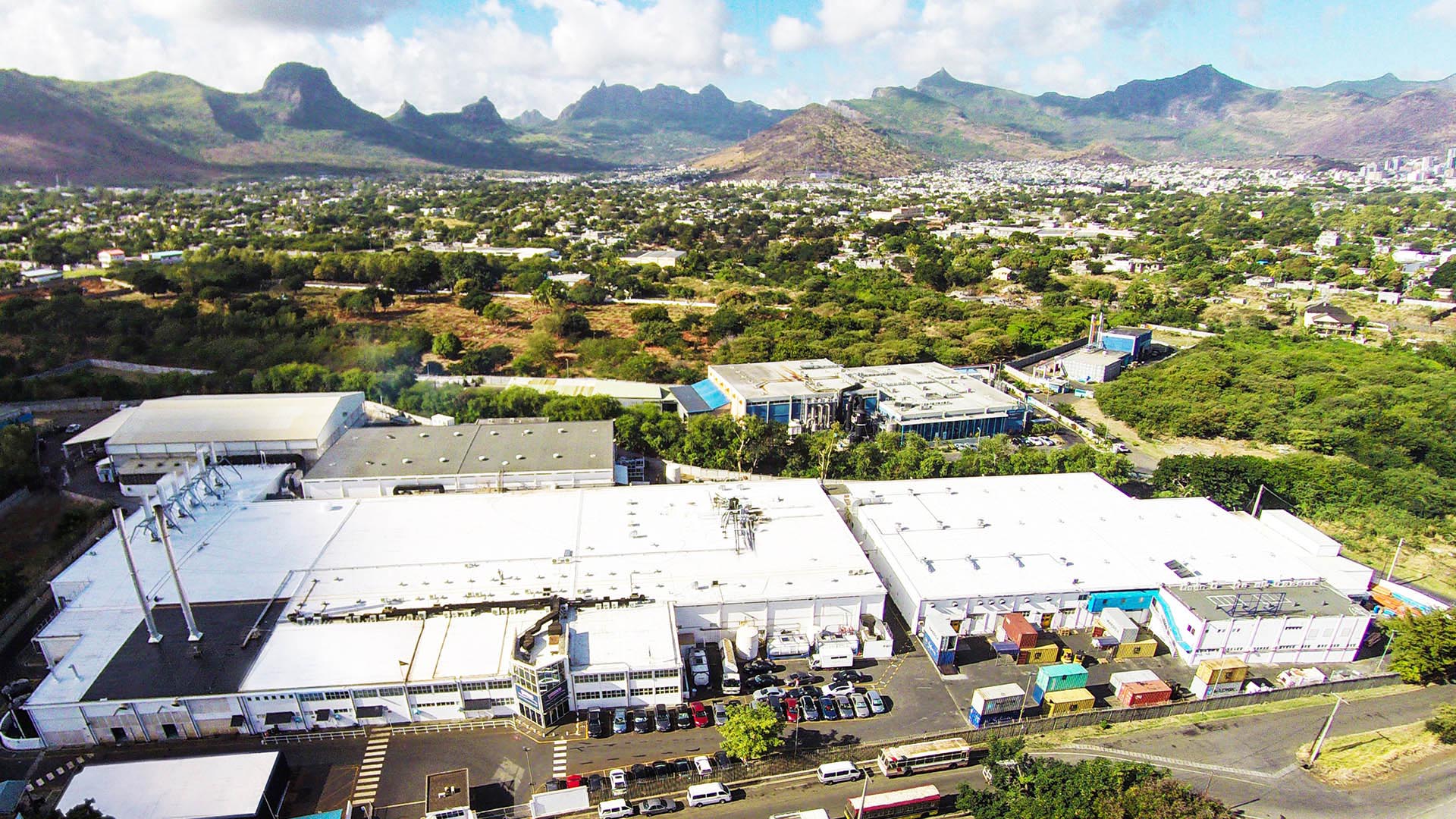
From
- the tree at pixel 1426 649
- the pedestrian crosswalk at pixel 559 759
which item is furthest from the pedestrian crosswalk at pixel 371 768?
the tree at pixel 1426 649

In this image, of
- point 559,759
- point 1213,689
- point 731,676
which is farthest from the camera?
point 1213,689

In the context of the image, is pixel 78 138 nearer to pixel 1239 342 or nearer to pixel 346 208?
pixel 346 208

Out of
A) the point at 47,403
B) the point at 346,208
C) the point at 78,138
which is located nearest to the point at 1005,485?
the point at 47,403

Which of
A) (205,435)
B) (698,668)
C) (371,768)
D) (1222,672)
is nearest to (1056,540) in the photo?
(1222,672)

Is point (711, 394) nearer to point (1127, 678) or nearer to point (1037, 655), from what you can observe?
point (1037, 655)

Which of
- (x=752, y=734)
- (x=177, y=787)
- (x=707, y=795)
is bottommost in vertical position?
(x=707, y=795)

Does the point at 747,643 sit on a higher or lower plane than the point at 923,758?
higher

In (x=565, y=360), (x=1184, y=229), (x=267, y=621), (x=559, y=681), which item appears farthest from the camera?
(x=1184, y=229)

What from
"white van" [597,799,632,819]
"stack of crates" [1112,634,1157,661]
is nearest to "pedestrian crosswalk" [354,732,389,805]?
"white van" [597,799,632,819]
